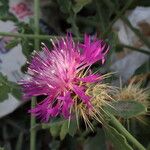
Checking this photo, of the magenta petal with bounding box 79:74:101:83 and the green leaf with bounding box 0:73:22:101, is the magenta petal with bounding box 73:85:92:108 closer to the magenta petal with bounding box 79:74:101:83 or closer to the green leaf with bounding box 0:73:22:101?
the magenta petal with bounding box 79:74:101:83

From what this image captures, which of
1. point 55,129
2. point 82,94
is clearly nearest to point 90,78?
point 82,94

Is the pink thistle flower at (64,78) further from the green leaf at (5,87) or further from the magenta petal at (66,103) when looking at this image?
the green leaf at (5,87)

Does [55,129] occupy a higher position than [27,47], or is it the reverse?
[27,47]

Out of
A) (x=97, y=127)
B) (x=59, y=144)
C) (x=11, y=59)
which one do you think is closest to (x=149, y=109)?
(x=97, y=127)

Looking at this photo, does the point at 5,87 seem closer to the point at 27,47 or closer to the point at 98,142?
the point at 27,47

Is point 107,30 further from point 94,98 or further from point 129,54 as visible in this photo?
point 94,98

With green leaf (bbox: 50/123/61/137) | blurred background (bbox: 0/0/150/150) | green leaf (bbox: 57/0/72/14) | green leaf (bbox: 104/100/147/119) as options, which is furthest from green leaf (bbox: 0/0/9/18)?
green leaf (bbox: 104/100/147/119)
